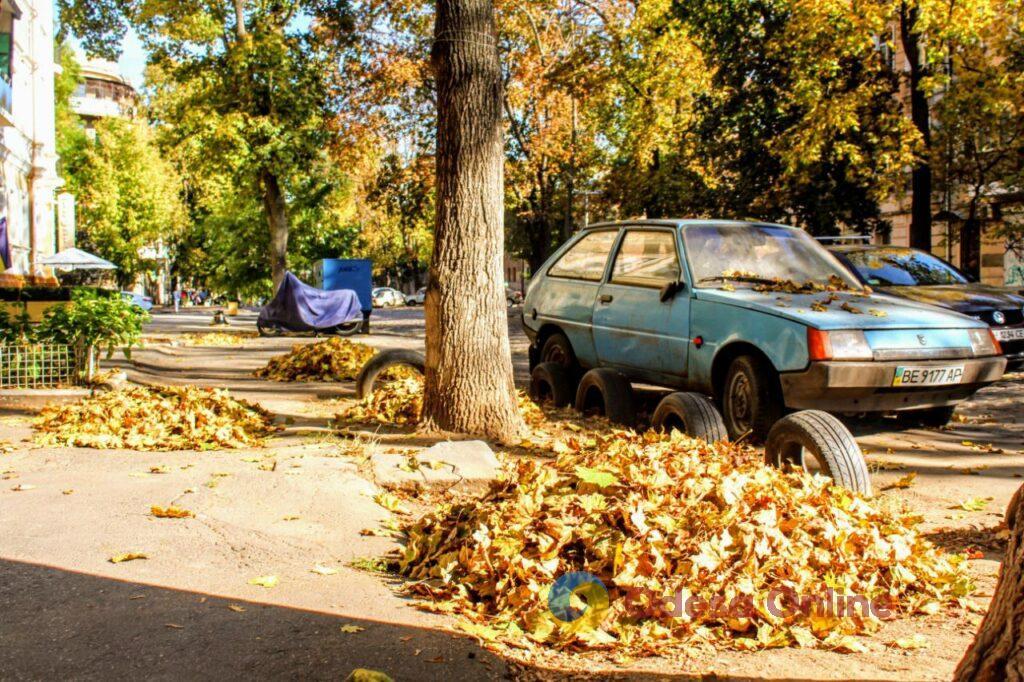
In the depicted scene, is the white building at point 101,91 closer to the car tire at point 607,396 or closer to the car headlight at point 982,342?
the car tire at point 607,396

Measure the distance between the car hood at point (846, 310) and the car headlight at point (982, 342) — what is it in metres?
0.06

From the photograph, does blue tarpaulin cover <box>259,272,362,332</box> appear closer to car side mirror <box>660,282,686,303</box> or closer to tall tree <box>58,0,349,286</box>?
tall tree <box>58,0,349,286</box>

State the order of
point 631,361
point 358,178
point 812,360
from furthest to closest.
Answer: point 358,178 → point 631,361 → point 812,360

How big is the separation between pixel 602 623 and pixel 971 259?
22.0 meters

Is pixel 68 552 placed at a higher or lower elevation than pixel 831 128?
lower

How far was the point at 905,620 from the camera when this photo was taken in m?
3.91

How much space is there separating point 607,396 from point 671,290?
105 centimetres

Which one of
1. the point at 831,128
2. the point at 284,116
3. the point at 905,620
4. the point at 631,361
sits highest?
the point at 284,116

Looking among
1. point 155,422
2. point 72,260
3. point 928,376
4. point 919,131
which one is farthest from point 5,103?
point 928,376

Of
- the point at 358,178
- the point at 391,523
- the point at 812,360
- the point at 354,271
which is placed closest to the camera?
the point at 391,523

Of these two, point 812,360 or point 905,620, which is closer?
point 905,620

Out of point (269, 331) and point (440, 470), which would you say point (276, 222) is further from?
point (440, 470)

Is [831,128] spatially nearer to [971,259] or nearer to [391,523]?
[971,259]

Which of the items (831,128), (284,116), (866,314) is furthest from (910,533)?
(284,116)
